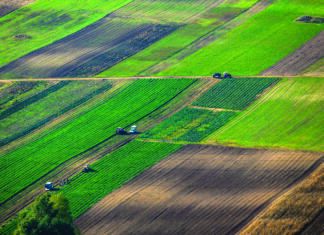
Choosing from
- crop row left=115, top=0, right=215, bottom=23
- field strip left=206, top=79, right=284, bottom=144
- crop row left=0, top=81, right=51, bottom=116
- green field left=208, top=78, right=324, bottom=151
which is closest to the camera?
green field left=208, top=78, right=324, bottom=151

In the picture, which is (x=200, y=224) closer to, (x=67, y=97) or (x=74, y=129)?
(x=74, y=129)

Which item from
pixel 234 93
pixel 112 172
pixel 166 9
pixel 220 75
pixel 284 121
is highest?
pixel 166 9

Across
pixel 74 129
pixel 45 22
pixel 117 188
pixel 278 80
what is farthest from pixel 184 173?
pixel 45 22

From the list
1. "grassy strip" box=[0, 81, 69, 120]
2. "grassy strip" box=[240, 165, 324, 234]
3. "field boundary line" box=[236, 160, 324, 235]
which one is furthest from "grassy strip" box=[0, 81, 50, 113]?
"grassy strip" box=[240, 165, 324, 234]

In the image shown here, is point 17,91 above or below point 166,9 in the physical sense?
below

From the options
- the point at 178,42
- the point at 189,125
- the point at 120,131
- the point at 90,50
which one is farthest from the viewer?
the point at 178,42

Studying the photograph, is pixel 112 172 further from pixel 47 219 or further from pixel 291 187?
pixel 291 187

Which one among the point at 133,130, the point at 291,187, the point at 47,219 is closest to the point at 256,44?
the point at 133,130

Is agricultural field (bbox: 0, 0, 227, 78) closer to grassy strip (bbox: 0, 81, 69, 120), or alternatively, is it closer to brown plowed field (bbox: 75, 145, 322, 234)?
grassy strip (bbox: 0, 81, 69, 120)
